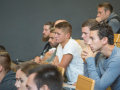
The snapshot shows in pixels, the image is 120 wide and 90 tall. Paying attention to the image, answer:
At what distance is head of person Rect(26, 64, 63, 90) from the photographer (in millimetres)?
1016

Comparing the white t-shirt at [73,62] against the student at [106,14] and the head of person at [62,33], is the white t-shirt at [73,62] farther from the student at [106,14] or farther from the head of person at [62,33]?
the student at [106,14]

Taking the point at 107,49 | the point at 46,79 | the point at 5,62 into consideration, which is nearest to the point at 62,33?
the point at 5,62

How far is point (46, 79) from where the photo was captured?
1027mm

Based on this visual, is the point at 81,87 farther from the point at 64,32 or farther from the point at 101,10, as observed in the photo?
the point at 101,10

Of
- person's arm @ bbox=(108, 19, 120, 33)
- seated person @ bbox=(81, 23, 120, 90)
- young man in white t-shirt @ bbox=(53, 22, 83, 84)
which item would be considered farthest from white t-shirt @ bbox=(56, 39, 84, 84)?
person's arm @ bbox=(108, 19, 120, 33)

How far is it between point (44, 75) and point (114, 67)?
80 centimetres

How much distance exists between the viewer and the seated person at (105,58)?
1606 millimetres

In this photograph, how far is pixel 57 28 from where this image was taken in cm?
269

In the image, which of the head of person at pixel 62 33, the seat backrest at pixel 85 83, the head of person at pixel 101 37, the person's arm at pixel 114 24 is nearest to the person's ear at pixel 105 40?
the head of person at pixel 101 37

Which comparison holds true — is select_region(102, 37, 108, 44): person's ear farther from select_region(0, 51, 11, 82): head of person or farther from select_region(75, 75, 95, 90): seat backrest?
select_region(0, 51, 11, 82): head of person

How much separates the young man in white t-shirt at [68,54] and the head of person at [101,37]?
0.72 m

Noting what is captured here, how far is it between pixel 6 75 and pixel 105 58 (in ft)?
3.64

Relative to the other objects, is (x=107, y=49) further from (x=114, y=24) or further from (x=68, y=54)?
(x=114, y=24)

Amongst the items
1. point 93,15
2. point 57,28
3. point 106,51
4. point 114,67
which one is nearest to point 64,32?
point 57,28
